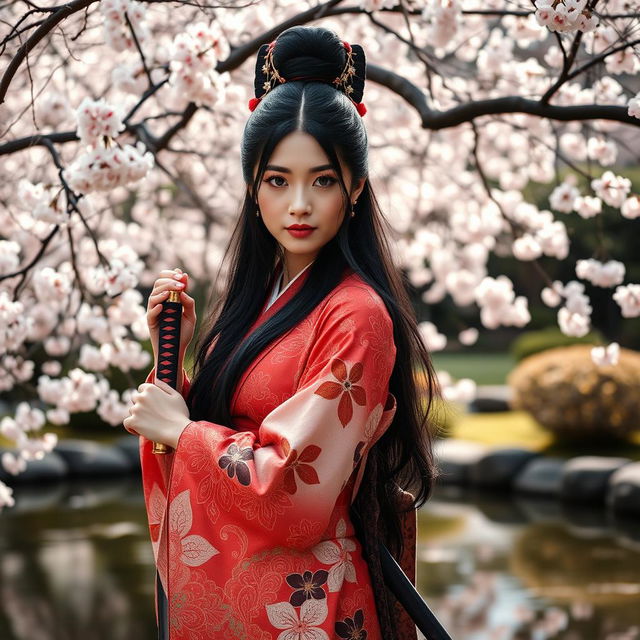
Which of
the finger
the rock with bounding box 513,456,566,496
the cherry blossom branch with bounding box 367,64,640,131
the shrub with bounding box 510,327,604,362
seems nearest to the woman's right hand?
the finger

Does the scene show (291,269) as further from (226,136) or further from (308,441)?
(226,136)

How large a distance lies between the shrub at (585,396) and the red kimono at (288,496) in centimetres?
690

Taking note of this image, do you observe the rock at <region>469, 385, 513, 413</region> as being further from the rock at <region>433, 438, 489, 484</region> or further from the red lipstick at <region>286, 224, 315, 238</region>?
the red lipstick at <region>286, 224, 315, 238</region>

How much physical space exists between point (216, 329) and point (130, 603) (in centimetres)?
361

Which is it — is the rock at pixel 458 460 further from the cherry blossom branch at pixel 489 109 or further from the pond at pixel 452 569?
the cherry blossom branch at pixel 489 109

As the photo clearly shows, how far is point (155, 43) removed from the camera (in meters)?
5.29

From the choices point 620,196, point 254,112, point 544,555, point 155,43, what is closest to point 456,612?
point 544,555

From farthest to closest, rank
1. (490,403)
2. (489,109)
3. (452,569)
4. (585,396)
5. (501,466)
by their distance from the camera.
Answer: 1. (490,403)
2. (585,396)
3. (501,466)
4. (452,569)
5. (489,109)

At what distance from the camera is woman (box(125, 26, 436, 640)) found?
1.72m

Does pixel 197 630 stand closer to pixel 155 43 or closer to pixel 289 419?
pixel 289 419

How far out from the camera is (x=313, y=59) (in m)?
1.93

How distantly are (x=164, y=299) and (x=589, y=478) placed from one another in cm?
623

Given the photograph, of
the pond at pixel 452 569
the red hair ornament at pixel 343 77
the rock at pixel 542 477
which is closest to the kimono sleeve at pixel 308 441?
the red hair ornament at pixel 343 77

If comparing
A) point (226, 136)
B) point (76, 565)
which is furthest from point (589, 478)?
point (76, 565)
